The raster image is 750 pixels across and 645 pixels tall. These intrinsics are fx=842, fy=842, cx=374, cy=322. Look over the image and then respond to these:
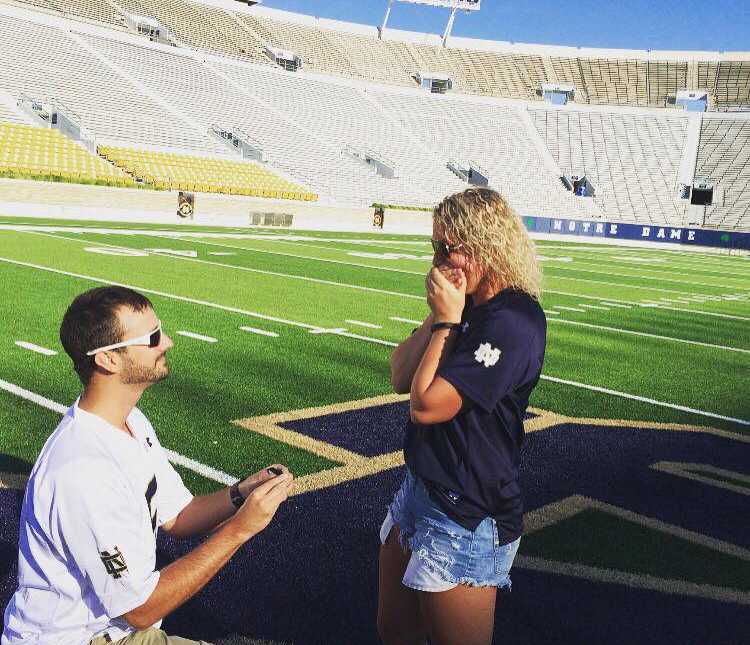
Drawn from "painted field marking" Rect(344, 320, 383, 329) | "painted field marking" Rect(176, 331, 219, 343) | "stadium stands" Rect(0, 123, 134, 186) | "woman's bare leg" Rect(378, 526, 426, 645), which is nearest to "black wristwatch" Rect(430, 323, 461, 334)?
"woman's bare leg" Rect(378, 526, 426, 645)

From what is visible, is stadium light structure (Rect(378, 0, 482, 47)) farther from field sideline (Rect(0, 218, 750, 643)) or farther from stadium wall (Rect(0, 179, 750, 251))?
field sideline (Rect(0, 218, 750, 643))

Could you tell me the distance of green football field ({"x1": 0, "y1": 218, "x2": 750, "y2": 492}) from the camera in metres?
5.98

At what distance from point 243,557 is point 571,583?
1.58m

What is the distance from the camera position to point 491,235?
8.36 ft

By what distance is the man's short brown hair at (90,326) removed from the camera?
235 centimetres

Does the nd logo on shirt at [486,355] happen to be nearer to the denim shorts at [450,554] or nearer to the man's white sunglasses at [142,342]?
the denim shorts at [450,554]

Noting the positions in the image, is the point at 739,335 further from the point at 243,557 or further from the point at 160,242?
the point at 160,242

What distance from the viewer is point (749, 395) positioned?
848cm

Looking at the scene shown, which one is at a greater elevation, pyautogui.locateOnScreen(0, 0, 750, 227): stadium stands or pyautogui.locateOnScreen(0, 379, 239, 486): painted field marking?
pyautogui.locateOnScreen(0, 0, 750, 227): stadium stands

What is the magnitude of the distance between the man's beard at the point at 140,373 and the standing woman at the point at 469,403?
A: 76cm

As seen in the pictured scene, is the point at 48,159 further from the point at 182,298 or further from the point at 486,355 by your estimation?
the point at 486,355

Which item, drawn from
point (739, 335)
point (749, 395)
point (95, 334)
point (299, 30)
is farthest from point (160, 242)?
point (299, 30)

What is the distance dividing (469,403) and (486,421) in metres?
0.14

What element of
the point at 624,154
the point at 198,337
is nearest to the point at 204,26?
the point at 624,154
